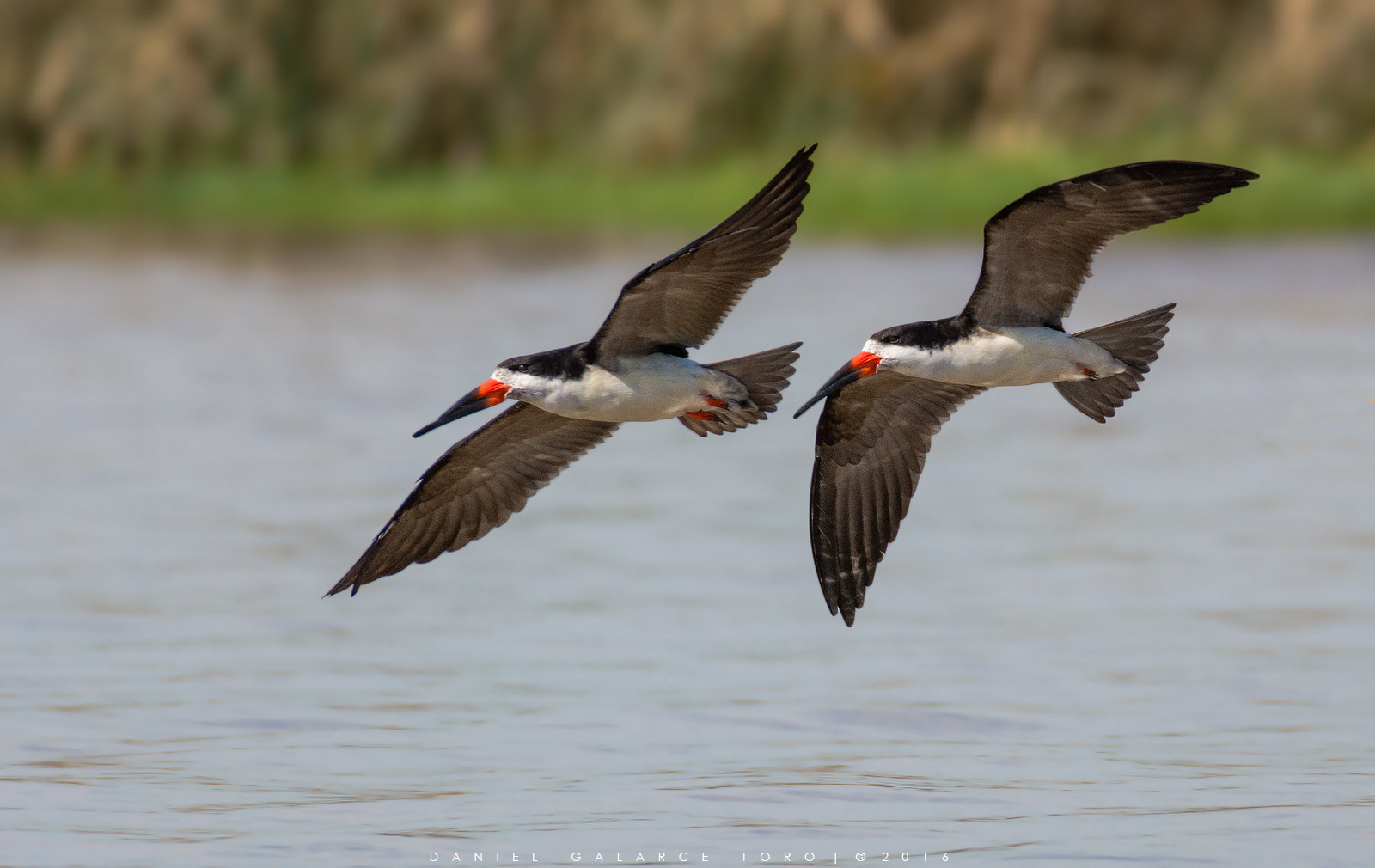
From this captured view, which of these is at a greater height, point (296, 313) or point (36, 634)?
point (296, 313)

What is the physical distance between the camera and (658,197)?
2742 centimetres

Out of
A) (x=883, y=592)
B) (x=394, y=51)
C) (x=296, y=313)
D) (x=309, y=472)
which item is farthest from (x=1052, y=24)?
(x=883, y=592)

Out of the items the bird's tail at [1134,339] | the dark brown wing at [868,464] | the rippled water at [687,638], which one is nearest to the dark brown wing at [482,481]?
the rippled water at [687,638]

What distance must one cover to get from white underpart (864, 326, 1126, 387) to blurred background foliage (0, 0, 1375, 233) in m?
17.8

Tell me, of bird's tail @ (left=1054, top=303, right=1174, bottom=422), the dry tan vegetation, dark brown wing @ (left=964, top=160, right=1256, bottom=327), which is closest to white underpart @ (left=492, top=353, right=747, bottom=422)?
dark brown wing @ (left=964, top=160, right=1256, bottom=327)

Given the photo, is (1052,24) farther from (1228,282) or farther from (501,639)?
(501,639)

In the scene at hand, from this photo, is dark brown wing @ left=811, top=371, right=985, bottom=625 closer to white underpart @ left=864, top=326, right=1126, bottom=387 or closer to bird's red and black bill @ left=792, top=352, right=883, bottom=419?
bird's red and black bill @ left=792, top=352, right=883, bottom=419

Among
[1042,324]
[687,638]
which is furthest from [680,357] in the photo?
[687,638]

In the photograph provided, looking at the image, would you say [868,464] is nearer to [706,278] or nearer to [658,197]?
[706,278]

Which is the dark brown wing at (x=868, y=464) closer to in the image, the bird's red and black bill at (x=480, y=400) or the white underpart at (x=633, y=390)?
the white underpart at (x=633, y=390)

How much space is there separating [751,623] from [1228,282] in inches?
561

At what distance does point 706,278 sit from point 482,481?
195 centimetres

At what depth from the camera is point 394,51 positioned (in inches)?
1132

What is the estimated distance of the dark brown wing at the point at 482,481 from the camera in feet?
33.5
